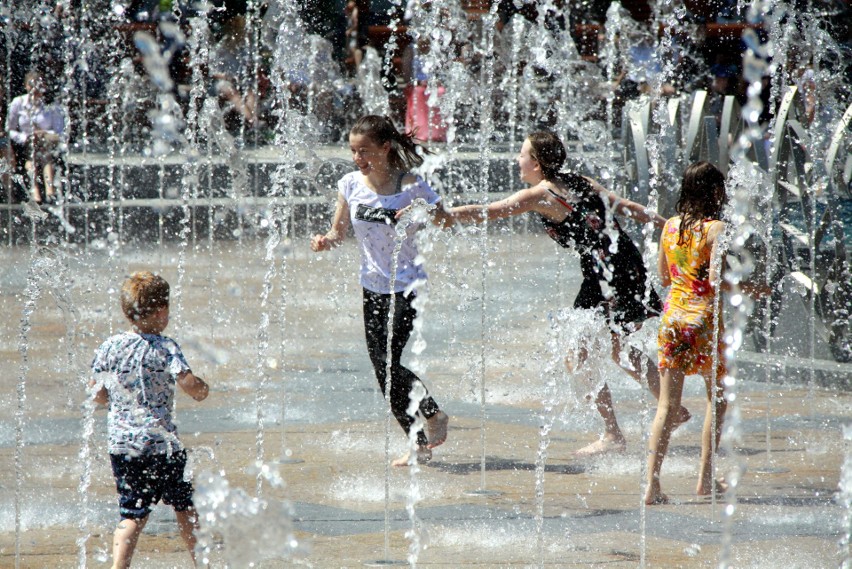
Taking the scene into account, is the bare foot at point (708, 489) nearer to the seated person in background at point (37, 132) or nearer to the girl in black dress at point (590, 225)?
the girl in black dress at point (590, 225)

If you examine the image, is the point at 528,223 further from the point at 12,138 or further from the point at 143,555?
the point at 143,555

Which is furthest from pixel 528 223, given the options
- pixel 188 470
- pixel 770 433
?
pixel 188 470

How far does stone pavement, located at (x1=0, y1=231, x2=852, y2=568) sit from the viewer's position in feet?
13.9

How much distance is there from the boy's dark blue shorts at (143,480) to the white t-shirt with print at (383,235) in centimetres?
176

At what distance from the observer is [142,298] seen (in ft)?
12.5

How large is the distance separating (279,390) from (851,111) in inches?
141

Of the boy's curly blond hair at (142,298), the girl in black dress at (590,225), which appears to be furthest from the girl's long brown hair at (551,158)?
the boy's curly blond hair at (142,298)

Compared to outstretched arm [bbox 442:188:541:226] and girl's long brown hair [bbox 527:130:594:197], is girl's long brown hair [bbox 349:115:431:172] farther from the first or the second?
girl's long brown hair [bbox 527:130:594:197]

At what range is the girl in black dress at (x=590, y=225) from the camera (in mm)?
5336

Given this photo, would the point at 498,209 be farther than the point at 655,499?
Yes

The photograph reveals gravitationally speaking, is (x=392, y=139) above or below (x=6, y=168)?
above

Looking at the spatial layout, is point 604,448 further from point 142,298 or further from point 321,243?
point 142,298

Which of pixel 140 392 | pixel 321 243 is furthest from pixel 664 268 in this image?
pixel 140 392

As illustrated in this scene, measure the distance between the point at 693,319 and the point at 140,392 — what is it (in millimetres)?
2209
